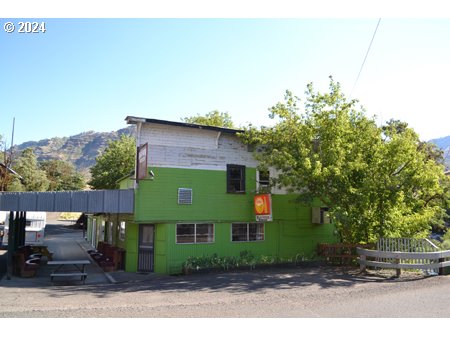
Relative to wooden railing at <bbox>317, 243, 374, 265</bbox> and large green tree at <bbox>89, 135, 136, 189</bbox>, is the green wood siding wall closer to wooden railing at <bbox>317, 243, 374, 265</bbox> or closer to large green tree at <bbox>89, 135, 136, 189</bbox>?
wooden railing at <bbox>317, 243, 374, 265</bbox>

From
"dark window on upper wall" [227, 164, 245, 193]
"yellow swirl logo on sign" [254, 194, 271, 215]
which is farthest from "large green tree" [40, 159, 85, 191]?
"yellow swirl logo on sign" [254, 194, 271, 215]

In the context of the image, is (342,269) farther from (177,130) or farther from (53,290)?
(53,290)

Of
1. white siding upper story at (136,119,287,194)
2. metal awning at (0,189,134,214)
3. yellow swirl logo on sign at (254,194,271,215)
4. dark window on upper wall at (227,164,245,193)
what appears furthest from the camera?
dark window on upper wall at (227,164,245,193)

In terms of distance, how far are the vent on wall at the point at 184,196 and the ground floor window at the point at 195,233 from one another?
43.0 inches

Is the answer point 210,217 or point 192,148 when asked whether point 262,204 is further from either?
point 192,148

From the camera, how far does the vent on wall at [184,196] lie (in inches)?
687

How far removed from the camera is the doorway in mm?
17312

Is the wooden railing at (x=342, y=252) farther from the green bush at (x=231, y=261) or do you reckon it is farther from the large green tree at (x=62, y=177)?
the large green tree at (x=62, y=177)

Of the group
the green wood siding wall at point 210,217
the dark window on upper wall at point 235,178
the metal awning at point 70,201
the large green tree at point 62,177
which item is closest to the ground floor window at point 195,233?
the green wood siding wall at point 210,217

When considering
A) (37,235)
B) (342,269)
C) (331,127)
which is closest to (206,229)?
(342,269)

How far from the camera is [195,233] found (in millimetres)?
17828

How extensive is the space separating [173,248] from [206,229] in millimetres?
1929

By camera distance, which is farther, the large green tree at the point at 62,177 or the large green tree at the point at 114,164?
the large green tree at the point at 62,177

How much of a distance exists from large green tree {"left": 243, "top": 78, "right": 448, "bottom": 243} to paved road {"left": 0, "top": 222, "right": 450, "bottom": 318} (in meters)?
3.37
